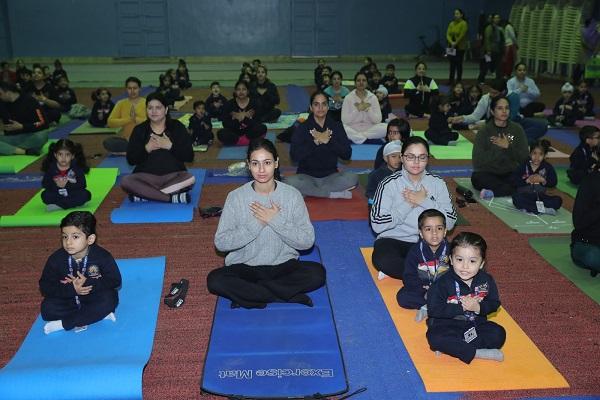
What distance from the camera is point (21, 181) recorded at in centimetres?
651

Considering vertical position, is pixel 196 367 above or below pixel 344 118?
below

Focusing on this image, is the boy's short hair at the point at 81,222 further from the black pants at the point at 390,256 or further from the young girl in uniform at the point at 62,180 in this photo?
the young girl in uniform at the point at 62,180

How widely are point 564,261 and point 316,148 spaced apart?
2.54 metres

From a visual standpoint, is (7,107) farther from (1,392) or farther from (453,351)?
(453,351)

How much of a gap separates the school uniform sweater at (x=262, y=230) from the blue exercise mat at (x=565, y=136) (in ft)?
18.9

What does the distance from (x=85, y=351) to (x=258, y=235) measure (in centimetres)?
121

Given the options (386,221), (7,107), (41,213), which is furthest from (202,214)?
(7,107)

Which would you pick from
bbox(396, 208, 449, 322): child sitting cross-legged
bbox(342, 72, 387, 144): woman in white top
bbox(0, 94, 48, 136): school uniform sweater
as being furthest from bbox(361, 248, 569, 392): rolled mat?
bbox(0, 94, 48, 136): school uniform sweater

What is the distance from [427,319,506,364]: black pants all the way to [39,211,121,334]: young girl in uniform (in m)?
1.82

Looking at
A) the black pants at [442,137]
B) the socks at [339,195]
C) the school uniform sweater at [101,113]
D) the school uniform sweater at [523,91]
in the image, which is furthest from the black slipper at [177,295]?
the school uniform sweater at [523,91]

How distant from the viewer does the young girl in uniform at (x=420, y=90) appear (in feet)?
33.0

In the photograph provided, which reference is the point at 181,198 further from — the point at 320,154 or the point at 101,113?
the point at 101,113

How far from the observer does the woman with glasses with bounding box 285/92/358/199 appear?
5840mm

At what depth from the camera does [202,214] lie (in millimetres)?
5387
